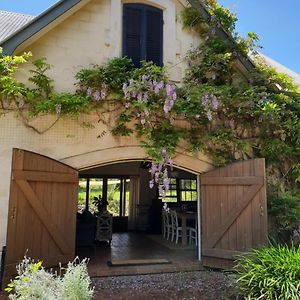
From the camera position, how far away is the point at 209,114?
21.1ft

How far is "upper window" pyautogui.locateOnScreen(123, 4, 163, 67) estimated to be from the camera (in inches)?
281

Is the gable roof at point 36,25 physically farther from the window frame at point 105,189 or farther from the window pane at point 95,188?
the window pane at point 95,188

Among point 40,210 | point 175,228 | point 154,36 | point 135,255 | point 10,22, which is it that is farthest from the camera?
point 175,228

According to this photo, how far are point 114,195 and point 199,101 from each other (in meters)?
7.77

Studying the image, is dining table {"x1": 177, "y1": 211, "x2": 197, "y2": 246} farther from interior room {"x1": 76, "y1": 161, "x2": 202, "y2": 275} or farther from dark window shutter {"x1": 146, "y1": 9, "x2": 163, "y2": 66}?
dark window shutter {"x1": 146, "y1": 9, "x2": 163, "y2": 66}

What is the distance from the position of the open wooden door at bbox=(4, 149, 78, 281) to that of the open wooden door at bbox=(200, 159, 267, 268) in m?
2.64

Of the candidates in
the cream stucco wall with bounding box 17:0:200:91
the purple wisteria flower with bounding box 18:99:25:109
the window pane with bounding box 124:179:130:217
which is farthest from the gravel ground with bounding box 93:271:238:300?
the window pane with bounding box 124:179:130:217

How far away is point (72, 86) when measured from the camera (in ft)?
21.4

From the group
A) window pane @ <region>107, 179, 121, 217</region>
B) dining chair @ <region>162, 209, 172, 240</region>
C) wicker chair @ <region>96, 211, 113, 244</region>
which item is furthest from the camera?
window pane @ <region>107, 179, 121, 217</region>

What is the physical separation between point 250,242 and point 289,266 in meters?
1.86

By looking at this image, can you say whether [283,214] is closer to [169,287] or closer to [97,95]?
[169,287]

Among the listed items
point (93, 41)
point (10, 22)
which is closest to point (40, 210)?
point (93, 41)

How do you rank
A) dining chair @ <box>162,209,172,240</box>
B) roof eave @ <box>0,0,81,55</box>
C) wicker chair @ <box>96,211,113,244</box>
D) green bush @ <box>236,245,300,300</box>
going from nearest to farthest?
green bush @ <box>236,245,300,300</box> → roof eave @ <box>0,0,81,55</box> → wicker chair @ <box>96,211,113,244</box> → dining chair @ <box>162,209,172,240</box>

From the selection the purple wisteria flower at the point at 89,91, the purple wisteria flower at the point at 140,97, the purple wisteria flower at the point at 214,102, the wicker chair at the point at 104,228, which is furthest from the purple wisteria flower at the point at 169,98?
the wicker chair at the point at 104,228
